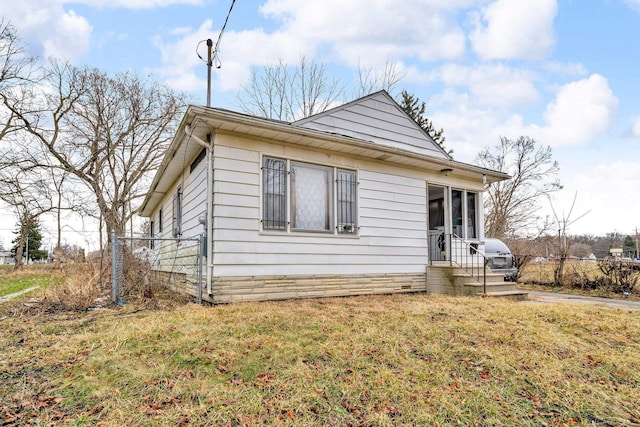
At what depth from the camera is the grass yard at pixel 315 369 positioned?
2301mm

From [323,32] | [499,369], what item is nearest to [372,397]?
[499,369]

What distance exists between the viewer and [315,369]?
9.52ft

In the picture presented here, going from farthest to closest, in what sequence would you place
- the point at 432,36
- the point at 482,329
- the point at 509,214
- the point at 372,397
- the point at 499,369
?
the point at 509,214 < the point at 432,36 < the point at 482,329 < the point at 499,369 < the point at 372,397

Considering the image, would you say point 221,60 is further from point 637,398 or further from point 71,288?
point 637,398

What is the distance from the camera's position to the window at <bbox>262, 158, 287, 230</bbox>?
5844 mm

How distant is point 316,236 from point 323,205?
574mm

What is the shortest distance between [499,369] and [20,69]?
18.6 metres

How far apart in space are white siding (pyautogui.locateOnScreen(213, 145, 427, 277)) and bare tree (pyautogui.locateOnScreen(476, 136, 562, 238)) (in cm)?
1331

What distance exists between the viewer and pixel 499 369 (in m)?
3.00

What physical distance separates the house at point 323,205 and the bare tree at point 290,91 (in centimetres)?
1134

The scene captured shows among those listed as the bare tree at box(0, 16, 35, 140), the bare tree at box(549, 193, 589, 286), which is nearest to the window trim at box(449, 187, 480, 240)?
the bare tree at box(549, 193, 589, 286)

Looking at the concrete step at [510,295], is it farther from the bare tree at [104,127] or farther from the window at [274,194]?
the bare tree at [104,127]

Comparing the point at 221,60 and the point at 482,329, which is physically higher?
the point at 221,60

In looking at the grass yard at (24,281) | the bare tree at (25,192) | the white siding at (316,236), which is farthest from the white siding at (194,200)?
the bare tree at (25,192)
